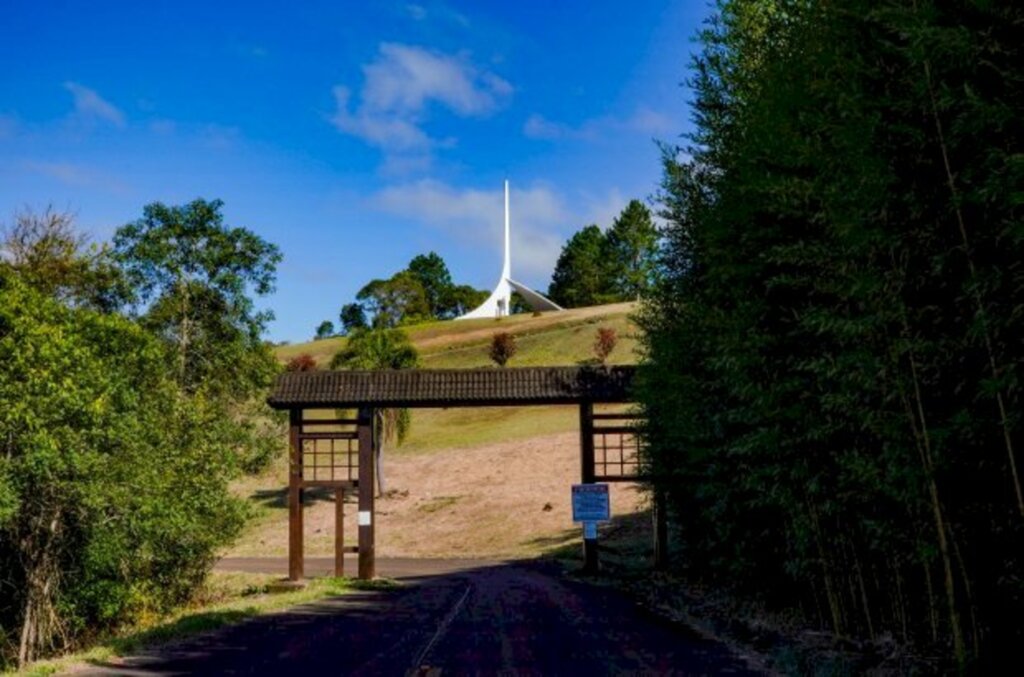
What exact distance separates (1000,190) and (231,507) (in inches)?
720

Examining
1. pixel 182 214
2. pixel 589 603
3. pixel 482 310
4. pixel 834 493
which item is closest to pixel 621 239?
pixel 482 310

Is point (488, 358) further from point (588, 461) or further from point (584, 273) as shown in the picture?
point (588, 461)

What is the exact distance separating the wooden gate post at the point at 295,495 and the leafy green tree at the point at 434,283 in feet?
301

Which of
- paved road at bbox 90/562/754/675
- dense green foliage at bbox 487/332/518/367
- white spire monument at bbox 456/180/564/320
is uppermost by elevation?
white spire monument at bbox 456/180/564/320

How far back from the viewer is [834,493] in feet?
26.0

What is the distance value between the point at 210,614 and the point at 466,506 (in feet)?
86.3

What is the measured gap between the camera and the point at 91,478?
15.8 meters

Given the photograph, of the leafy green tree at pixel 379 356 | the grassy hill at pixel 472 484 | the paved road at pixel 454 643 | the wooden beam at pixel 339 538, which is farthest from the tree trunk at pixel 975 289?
the leafy green tree at pixel 379 356

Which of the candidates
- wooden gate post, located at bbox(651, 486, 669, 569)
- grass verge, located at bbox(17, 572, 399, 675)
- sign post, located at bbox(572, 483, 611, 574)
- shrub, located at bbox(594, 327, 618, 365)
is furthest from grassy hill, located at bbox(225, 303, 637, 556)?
wooden gate post, located at bbox(651, 486, 669, 569)

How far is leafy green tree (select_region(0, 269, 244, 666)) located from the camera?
15.0 m

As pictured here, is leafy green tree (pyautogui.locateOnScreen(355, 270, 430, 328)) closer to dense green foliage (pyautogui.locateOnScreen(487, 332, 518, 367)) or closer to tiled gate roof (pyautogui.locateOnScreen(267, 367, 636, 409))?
dense green foliage (pyautogui.locateOnScreen(487, 332, 518, 367))

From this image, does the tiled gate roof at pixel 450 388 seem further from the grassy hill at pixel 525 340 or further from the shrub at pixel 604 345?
the shrub at pixel 604 345

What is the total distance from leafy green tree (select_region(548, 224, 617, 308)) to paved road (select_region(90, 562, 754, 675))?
7987cm

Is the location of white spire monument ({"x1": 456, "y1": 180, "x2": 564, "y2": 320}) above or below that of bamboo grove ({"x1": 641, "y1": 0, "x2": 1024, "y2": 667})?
above
